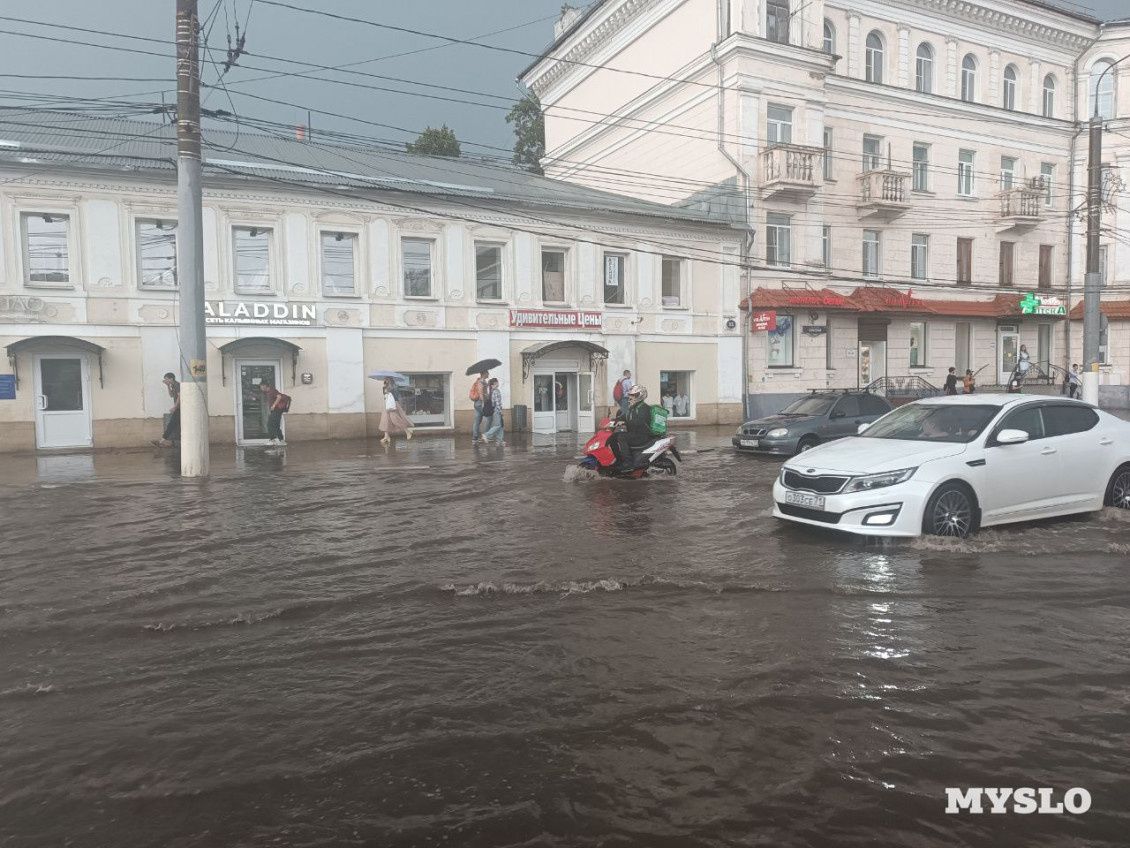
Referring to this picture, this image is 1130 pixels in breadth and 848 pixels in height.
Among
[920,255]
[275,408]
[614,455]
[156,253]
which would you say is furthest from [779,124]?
[156,253]

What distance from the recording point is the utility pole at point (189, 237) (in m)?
14.1

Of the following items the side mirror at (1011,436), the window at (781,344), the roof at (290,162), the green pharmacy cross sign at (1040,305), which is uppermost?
the roof at (290,162)

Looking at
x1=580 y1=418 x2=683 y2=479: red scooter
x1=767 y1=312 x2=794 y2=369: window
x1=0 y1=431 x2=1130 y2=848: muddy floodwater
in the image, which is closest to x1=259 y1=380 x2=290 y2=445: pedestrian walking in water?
x1=580 y1=418 x2=683 y2=479: red scooter

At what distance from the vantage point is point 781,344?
29.8m

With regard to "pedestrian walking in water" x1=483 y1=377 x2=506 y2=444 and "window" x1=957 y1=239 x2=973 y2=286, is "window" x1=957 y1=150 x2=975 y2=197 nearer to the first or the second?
"window" x1=957 y1=239 x2=973 y2=286

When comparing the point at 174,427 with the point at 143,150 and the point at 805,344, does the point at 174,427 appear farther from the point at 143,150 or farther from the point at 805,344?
the point at 805,344

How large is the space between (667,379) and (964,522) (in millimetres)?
20549

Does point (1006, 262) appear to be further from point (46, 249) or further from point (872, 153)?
point (46, 249)

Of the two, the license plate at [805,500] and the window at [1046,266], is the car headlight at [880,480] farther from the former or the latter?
the window at [1046,266]

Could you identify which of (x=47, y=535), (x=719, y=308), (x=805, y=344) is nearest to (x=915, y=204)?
(x=805, y=344)

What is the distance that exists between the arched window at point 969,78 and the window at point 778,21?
1007 centimetres

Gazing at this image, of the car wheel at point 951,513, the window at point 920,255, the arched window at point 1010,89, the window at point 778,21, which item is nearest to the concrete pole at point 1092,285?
the window at point 778,21

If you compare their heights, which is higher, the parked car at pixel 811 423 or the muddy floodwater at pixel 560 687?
the parked car at pixel 811 423

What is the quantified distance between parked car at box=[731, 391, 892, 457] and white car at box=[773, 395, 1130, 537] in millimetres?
6861
